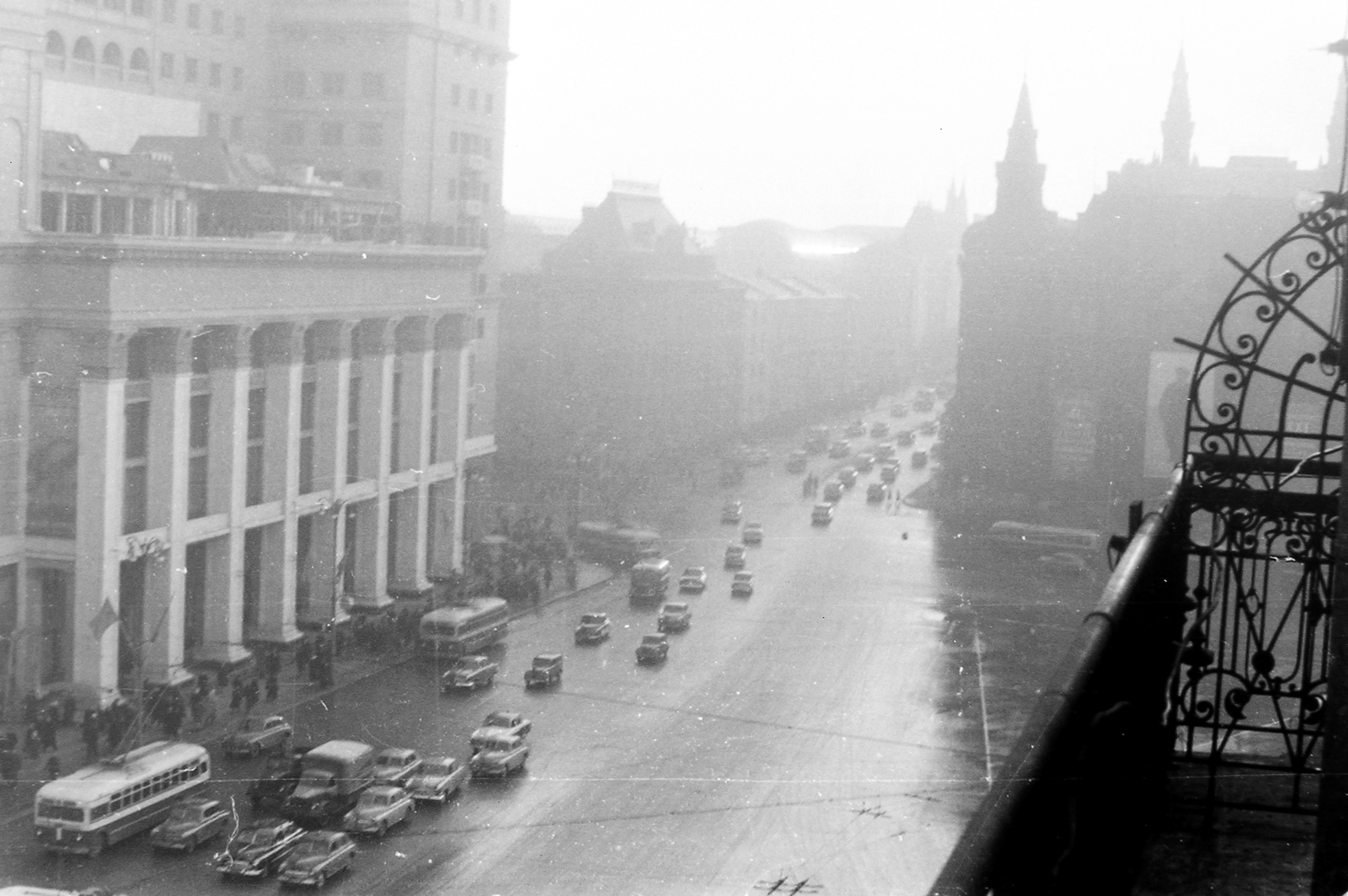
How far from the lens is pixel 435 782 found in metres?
4.61

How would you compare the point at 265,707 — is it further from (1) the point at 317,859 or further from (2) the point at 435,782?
(1) the point at 317,859

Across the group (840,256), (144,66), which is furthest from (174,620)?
(840,256)

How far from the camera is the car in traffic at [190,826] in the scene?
4.06 metres

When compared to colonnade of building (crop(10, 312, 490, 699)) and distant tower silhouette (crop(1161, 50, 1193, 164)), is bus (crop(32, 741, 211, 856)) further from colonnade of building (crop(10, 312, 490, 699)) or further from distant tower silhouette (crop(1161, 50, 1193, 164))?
distant tower silhouette (crop(1161, 50, 1193, 164))

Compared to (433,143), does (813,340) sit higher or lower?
lower

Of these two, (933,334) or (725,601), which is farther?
(933,334)

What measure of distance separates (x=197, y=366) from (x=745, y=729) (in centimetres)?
318

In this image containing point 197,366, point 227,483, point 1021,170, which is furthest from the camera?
point 1021,170

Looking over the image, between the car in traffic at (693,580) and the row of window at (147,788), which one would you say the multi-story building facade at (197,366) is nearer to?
the row of window at (147,788)

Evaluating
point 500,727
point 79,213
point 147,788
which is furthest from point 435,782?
point 79,213

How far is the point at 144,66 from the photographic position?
7.35m

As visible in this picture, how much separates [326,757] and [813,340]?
6401 mm

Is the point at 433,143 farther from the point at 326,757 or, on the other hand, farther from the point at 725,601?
the point at 326,757

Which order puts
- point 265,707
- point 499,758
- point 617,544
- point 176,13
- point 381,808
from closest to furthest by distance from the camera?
point 381,808, point 499,758, point 265,707, point 176,13, point 617,544
